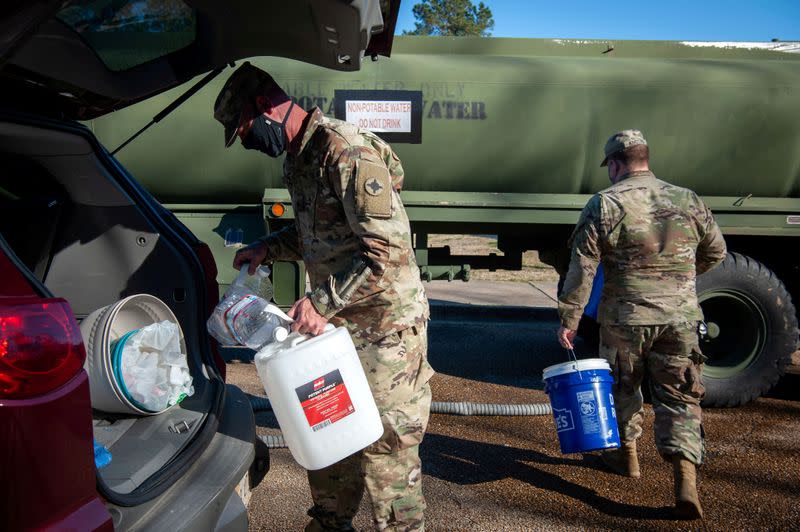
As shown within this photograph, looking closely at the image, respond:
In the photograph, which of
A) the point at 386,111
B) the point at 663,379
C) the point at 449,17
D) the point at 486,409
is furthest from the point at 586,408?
the point at 449,17

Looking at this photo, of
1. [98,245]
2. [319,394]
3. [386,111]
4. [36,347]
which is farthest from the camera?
[386,111]

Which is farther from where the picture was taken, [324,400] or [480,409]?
[480,409]

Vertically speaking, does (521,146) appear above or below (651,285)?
above

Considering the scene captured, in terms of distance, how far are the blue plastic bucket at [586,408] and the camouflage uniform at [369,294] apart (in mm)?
1026

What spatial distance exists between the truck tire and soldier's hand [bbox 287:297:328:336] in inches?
138

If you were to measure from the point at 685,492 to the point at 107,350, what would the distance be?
98.3 inches

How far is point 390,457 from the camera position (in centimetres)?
227

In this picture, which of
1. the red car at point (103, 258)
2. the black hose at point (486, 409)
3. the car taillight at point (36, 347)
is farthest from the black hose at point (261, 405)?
the car taillight at point (36, 347)

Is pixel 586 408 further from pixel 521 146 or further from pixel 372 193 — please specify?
pixel 521 146

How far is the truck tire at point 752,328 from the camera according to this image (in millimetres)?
4754

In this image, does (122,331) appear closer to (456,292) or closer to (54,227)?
(54,227)

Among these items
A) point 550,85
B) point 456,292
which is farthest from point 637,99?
point 456,292

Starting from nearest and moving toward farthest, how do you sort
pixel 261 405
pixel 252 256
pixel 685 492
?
pixel 252 256 → pixel 685 492 → pixel 261 405

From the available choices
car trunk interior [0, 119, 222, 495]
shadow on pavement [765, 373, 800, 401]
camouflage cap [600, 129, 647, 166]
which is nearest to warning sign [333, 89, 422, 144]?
camouflage cap [600, 129, 647, 166]
